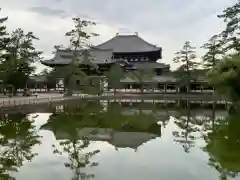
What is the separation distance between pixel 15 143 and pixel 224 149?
8003 mm

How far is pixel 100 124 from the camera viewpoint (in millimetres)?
22109

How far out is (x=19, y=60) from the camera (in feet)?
153

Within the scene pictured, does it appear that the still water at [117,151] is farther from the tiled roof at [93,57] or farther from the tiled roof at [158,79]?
the tiled roof at [93,57]

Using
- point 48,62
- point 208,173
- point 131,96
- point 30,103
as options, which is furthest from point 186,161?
point 48,62

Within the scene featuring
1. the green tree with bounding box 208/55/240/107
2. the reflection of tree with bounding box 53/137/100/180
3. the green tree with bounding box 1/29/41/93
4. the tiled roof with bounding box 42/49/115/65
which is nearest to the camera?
the reflection of tree with bounding box 53/137/100/180

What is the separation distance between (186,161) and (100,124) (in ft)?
35.4

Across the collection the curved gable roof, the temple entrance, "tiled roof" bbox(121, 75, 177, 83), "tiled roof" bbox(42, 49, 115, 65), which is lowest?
the temple entrance

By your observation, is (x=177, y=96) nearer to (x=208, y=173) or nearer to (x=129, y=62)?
(x=129, y=62)

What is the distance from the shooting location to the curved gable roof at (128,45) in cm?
7234

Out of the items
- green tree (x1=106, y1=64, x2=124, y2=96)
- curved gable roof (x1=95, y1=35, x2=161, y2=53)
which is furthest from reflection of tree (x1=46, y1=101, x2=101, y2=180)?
curved gable roof (x1=95, y1=35, x2=161, y2=53)

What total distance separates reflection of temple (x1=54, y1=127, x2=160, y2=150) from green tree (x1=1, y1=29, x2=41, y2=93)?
62.4 ft

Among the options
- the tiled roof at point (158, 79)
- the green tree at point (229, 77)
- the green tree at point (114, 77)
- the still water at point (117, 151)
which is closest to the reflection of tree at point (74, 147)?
the still water at point (117, 151)

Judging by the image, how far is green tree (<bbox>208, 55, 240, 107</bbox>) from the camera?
2655 cm

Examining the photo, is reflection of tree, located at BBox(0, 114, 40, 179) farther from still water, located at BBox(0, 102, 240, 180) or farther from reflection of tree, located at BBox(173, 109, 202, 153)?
reflection of tree, located at BBox(173, 109, 202, 153)
